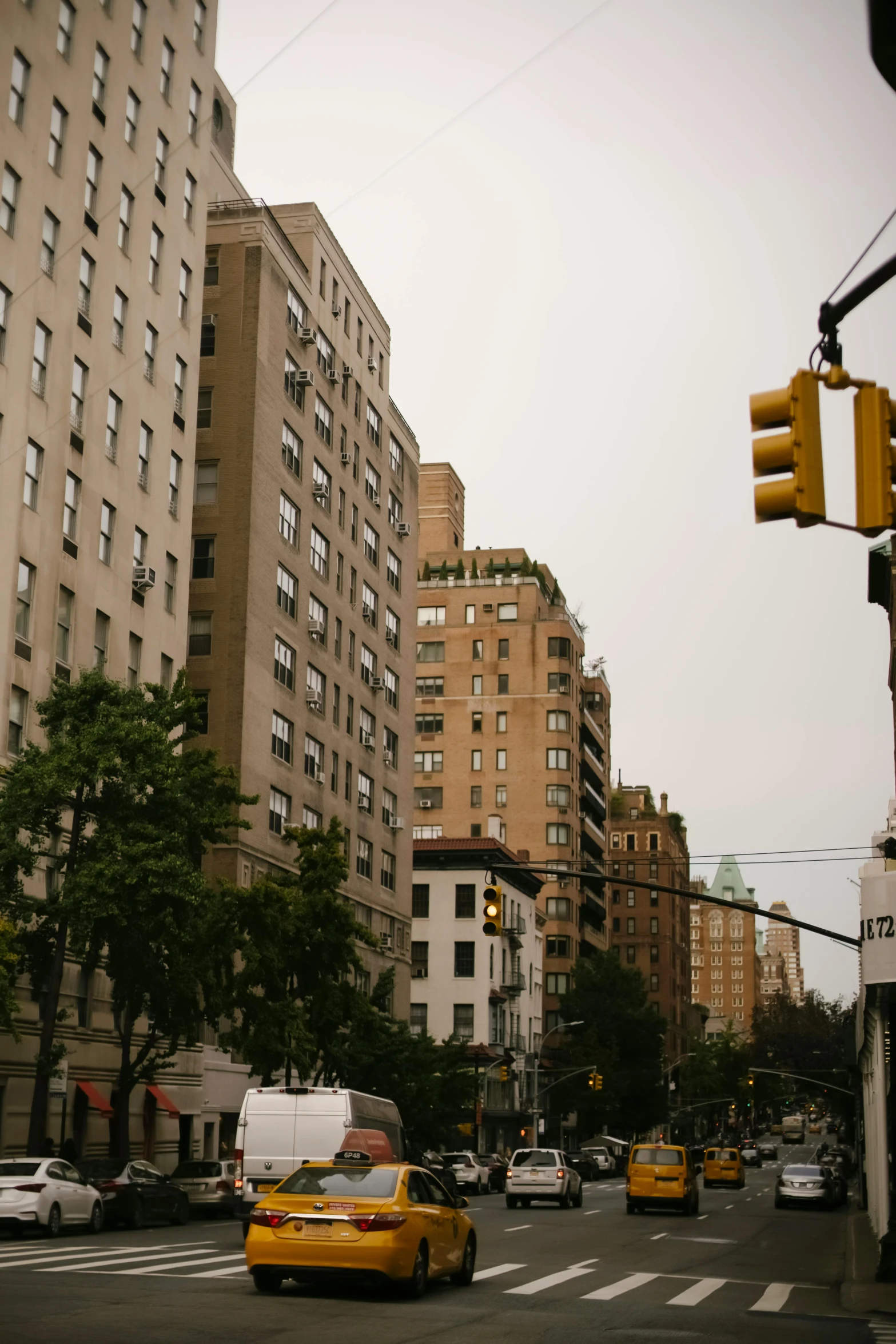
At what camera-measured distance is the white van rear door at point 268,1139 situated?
27.1 metres

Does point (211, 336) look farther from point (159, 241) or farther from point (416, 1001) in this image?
point (416, 1001)

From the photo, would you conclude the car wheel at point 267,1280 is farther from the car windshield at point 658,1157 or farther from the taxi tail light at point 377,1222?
the car windshield at point 658,1157

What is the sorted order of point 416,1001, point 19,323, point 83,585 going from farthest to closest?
1. point 416,1001
2. point 83,585
3. point 19,323

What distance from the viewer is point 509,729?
116 metres

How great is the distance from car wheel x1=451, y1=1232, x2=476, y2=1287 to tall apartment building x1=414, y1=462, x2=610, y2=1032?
90.2 m

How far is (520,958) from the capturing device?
102750mm

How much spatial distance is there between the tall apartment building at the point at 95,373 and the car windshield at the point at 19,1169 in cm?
1053

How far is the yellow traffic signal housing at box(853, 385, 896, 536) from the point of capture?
342 inches

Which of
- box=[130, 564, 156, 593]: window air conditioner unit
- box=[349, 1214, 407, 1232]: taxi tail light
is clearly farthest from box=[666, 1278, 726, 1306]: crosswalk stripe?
box=[130, 564, 156, 593]: window air conditioner unit

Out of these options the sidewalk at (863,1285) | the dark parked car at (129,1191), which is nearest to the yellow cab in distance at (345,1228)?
the sidewalk at (863,1285)

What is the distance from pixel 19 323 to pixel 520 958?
227 feet

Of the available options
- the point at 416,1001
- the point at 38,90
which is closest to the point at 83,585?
the point at 38,90

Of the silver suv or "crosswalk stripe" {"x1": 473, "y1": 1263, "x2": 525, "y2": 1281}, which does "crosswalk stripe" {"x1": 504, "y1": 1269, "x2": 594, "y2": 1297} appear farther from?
the silver suv

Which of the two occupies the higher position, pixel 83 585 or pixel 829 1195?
pixel 83 585
